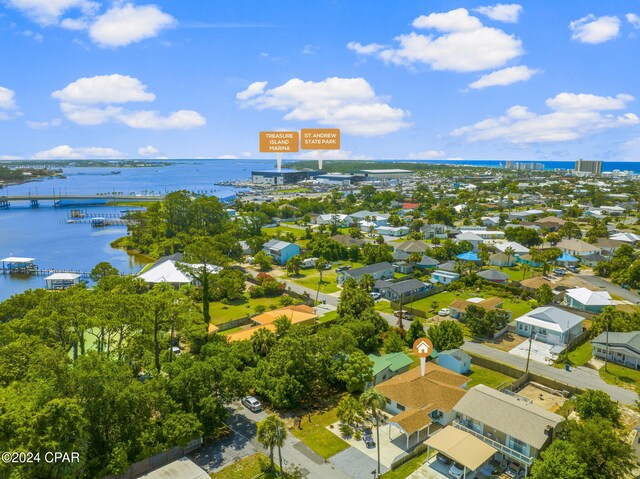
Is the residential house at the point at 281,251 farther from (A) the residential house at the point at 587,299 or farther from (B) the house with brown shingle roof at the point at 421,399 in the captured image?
(B) the house with brown shingle roof at the point at 421,399

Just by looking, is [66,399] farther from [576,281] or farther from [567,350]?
[576,281]

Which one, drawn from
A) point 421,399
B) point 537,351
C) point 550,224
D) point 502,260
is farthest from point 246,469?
point 550,224

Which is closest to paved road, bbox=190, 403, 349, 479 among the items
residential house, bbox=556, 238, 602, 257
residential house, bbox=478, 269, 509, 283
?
residential house, bbox=478, 269, 509, 283

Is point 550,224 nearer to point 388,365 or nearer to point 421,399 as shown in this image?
point 388,365

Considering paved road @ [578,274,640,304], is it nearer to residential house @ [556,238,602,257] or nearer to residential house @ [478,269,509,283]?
residential house @ [556,238,602,257]

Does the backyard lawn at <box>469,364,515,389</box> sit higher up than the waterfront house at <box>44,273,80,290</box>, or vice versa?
the waterfront house at <box>44,273,80,290</box>

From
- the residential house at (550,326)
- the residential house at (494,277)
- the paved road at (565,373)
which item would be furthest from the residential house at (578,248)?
the paved road at (565,373)
